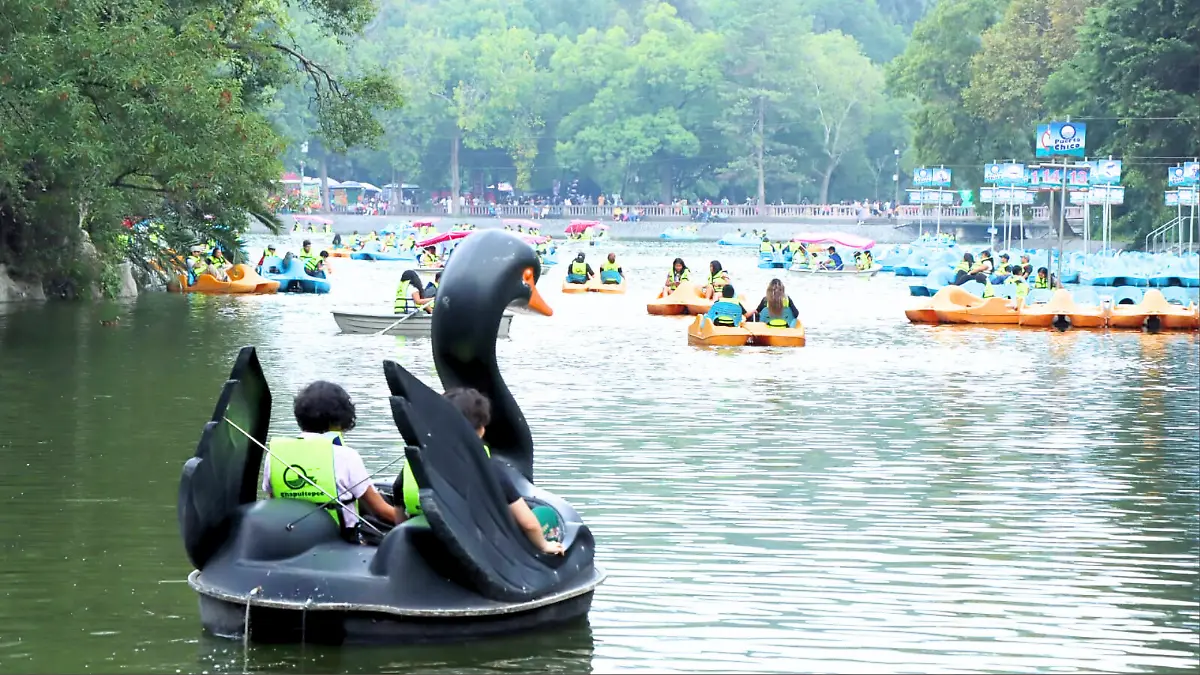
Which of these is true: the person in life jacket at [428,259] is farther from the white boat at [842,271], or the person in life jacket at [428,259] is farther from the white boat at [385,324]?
the white boat at [385,324]

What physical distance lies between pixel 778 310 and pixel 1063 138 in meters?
21.8

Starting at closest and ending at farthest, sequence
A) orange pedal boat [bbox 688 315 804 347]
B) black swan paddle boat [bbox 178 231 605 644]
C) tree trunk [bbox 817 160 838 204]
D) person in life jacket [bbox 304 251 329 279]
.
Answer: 1. black swan paddle boat [bbox 178 231 605 644]
2. orange pedal boat [bbox 688 315 804 347]
3. person in life jacket [bbox 304 251 329 279]
4. tree trunk [bbox 817 160 838 204]

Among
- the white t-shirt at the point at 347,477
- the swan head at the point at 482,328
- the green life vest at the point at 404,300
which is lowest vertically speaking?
the green life vest at the point at 404,300

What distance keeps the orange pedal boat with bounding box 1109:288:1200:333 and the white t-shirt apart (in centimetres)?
2863

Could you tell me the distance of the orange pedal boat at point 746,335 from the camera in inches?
1201

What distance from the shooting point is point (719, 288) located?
3712 centimetres

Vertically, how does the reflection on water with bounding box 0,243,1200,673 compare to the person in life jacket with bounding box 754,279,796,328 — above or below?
below

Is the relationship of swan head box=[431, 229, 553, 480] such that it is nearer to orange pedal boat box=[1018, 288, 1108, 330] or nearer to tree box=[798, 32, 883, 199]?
orange pedal boat box=[1018, 288, 1108, 330]

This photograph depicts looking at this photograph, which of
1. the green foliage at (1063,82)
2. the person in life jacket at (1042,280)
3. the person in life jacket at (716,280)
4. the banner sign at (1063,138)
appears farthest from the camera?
the green foliage at (1063,82)

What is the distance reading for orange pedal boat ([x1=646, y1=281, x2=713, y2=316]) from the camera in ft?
130

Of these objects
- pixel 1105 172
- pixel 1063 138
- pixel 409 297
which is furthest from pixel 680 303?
pixel 1105 172

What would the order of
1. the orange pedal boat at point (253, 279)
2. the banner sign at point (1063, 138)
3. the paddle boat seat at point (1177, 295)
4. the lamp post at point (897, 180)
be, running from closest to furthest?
the paddle boat seat at point (1177, 295) → the orange pedal boat at point (253, 279) → the banner sign at point (1063, 138) → the lamp post at point (897, 180)

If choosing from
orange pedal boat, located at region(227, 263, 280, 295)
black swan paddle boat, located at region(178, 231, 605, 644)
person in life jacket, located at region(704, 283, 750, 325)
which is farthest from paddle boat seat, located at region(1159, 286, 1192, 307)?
black swan paddle boat, located at region(178, 231, 605, 644)

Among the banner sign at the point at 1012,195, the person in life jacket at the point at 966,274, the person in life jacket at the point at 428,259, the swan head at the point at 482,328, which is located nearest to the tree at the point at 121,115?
the swan head at the point at 482,328
